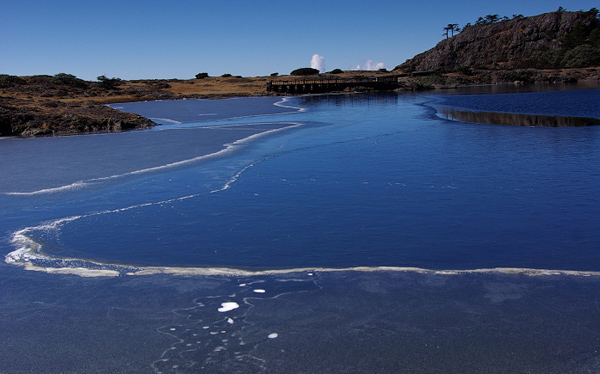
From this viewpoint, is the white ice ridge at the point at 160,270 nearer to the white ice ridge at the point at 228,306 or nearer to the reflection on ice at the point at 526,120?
the white ice ridge at the point at 228,306

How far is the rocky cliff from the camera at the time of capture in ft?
333

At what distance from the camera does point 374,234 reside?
7.02 meters

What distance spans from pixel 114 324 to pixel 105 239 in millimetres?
2928

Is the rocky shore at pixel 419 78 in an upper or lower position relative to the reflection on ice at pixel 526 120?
upper

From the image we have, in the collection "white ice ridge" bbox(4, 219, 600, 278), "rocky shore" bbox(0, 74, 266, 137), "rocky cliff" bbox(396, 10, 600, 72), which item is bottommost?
"white ice ridge" bbox(4, 219, 600, 278)

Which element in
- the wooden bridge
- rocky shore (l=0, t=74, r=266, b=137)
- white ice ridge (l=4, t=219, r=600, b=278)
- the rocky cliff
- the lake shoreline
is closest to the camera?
white ice ridge (l=4, t=219, r=600, b=278)

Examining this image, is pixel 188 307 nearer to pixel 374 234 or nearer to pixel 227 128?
pixel 374 234

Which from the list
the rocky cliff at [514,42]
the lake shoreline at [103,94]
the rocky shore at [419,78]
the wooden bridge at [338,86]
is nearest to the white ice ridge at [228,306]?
the lake shoreline at [103,94]

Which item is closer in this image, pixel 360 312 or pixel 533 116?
pixel 360 312

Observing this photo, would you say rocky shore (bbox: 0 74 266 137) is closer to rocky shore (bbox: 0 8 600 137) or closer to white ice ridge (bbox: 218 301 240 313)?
rocky shore (bbox: 0 8 600 137)

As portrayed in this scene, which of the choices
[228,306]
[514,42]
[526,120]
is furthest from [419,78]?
[228,306]

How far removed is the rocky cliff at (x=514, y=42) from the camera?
333 ft

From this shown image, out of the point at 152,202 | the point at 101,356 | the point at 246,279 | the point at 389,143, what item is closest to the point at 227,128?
the point at 389,143

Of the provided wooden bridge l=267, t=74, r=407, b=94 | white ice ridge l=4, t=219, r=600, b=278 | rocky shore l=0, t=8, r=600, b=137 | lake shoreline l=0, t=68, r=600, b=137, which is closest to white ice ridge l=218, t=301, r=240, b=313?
white ice ridge l=4, t=219, r=600, b=278
